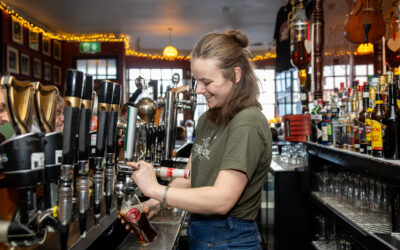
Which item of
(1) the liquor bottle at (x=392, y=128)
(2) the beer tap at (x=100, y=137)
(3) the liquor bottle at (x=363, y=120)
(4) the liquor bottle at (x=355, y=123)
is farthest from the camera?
(4) the liquor bottle at (x=355, y=123)

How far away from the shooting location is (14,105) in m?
0.64

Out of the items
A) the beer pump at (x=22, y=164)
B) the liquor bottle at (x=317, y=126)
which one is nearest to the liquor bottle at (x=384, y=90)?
the liquor bottle at (x=317, y=126)

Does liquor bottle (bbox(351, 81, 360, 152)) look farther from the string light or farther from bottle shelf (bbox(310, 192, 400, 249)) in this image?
the string light

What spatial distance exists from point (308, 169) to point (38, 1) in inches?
255

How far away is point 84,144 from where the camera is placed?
77cm

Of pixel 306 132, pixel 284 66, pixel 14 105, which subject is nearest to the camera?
pixel 14 105

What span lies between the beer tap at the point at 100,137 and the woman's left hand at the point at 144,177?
216 mm

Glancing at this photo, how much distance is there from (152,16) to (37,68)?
3101 millimetres

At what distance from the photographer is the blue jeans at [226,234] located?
127 cm

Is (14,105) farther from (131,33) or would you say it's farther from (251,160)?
(131,33)

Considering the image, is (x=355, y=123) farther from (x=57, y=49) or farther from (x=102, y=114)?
(x=57, y=49)

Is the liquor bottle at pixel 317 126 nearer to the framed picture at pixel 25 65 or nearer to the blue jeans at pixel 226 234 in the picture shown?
the blue jeans at pixel 226 234

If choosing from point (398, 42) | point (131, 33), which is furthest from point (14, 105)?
point (131, 33)

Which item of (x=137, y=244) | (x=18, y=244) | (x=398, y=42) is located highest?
(x=398, y=42)
